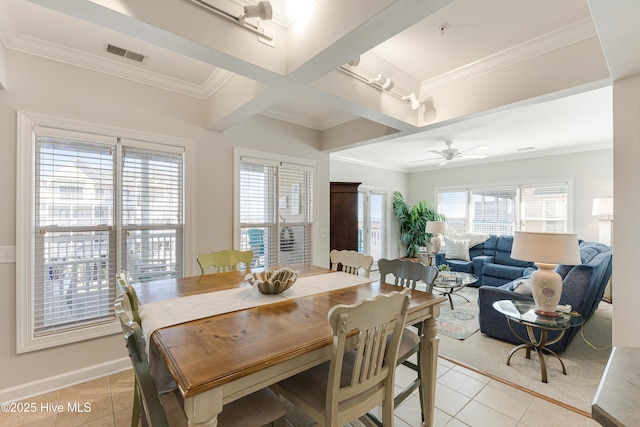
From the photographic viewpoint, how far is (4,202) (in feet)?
6.51

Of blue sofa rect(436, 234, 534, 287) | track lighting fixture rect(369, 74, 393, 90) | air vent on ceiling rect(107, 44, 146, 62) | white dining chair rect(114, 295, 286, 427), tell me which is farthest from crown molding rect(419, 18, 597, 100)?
blue sofa rect(436, 234, 534, 287)

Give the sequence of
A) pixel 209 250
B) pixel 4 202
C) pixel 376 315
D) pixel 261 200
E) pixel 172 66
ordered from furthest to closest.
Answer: pixel 261 200 → pixel 209 250 → pixel 172 66 → pixel 4 202 → pixel 376 315

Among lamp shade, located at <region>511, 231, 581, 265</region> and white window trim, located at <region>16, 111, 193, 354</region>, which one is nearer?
white window trim, located at <region>16, 111, 193, 354</region>

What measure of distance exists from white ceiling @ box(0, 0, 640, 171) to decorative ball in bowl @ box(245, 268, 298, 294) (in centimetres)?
132

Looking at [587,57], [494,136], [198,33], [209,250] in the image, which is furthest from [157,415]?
[494,136]

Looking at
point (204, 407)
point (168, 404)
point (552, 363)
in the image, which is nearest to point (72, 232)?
point (168, 404)

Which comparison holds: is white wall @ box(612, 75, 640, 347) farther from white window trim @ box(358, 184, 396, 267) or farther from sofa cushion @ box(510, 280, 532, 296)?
white window trim @ box(358, 184, 396, 267)

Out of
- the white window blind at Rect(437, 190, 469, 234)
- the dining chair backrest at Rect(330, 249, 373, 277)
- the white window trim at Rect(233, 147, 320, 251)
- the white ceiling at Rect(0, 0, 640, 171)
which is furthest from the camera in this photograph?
the white window blind at Rect(437, 190, 469, 234)

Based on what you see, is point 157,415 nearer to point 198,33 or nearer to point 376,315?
point 376,315

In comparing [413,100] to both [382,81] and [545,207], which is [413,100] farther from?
[545,207]

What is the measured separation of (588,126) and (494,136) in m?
1.19

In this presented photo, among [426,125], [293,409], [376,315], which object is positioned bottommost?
[293,409]

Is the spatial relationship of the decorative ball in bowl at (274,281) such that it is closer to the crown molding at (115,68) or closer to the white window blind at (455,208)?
the crown molding at (115,68)

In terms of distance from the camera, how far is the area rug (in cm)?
315
